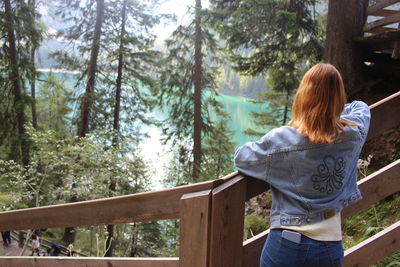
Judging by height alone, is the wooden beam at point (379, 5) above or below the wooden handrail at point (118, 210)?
above

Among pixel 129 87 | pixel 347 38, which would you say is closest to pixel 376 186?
pixel 347 38

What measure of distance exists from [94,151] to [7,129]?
19.2 ft

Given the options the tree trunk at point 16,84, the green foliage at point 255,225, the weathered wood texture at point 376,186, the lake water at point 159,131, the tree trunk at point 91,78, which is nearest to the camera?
the weathered wood texture at point 376,186

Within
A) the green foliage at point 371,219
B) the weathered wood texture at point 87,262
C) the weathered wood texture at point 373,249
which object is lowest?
the green foliage at point 371,219

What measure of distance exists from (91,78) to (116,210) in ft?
46.2

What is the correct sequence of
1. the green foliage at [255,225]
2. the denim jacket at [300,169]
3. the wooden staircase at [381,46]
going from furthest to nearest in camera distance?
the wooden staircase at [381,46] < the green foliage at [255,225] < the denim jacket at [300,169]

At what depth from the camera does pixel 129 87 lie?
1878cm

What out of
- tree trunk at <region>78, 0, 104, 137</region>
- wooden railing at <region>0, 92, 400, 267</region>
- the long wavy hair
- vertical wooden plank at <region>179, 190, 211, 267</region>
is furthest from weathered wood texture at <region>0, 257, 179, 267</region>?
tree trunk at <region>78, 0, 104, 137</region>

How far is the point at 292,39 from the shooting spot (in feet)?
29.6

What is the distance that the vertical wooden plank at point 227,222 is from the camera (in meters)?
1.40

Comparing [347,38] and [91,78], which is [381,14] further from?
[91,78]

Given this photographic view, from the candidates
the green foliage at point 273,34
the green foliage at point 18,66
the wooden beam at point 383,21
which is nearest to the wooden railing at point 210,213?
the wooden beam at point 383,21

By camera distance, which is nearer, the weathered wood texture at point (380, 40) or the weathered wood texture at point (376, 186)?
the weathered wood texture at point (376, 186)

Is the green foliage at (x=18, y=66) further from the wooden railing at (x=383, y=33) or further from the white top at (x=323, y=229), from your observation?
the white top at (x=323, y=229)
